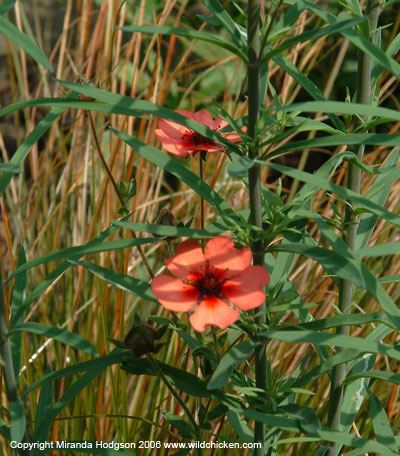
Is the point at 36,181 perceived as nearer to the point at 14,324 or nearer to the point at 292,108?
the point at 14,324

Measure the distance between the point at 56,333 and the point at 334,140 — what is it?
28 centimetres

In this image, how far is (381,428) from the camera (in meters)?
0.67

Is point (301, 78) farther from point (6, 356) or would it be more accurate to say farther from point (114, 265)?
point (114, 265)

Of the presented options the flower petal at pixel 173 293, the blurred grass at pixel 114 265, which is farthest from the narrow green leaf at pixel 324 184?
the blurred grass at pixel 114 265

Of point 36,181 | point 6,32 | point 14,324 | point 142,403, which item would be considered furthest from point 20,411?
point 36,181

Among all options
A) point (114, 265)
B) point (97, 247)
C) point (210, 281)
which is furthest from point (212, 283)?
point (114, 265)

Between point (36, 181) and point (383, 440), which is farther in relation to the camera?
point (36, 181)

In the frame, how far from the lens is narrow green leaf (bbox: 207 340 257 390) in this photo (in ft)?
1.71

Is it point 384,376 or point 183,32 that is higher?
point 183,32

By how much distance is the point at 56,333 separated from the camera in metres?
0.60

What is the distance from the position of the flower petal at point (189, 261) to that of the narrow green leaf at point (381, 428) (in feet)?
0.77

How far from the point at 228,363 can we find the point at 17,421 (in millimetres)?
201

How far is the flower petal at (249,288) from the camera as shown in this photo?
0.54m

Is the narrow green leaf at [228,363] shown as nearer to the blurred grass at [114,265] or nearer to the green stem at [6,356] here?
the green stem at [6,356]
